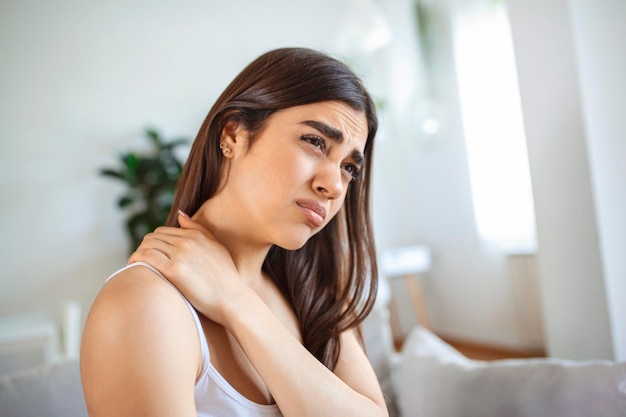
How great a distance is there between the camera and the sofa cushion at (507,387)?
1051 millimetres

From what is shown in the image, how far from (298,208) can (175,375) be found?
333mm

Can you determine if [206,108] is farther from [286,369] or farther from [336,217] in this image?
[286,369]

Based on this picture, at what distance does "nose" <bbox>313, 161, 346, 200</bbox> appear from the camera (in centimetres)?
84

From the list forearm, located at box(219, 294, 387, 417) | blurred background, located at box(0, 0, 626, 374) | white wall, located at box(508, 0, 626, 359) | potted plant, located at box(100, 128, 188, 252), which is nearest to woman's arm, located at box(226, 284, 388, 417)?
forearm, located at box(219, 294, 387, 417)

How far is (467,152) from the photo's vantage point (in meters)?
4.27

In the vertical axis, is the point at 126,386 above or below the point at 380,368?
above

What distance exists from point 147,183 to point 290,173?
3321 millimetres

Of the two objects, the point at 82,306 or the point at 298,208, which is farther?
the point at 82,306

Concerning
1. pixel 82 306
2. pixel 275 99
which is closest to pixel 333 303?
pixel 275 99

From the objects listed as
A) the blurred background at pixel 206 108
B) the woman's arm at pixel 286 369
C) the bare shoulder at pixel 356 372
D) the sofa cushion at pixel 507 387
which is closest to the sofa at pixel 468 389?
the sofa cushion at pixel 507 387

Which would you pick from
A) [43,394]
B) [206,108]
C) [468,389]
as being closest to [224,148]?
[43,394]

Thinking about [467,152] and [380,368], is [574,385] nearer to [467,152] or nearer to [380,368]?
[380,368]

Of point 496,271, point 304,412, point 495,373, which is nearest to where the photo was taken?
point 304,412

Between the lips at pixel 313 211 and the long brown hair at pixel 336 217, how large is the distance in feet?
0.50
